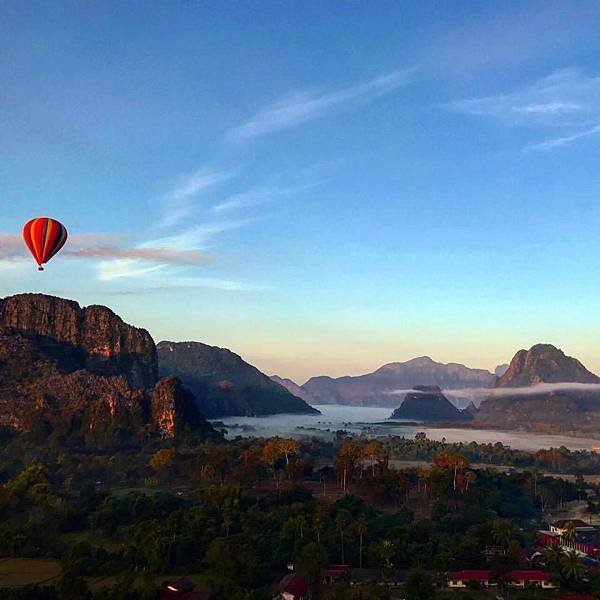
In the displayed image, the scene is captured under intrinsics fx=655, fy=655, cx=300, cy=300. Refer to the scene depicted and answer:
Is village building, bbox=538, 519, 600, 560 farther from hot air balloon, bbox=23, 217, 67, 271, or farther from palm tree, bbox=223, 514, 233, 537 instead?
hot air balloon, bbox=23, 217, 67, 271

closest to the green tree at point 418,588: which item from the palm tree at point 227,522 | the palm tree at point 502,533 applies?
the palm tree at point 502,533

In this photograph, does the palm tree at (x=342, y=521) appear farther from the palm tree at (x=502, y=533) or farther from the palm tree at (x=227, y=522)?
the palm tree at (x=502, y=533)

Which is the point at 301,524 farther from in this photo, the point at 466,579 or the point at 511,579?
the point at 511,579

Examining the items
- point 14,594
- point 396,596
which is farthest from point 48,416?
point 396,596

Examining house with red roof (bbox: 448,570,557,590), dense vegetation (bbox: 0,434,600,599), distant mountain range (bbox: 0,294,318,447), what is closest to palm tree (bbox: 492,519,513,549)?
dense vegetation (bbox: 0,434,600,599)

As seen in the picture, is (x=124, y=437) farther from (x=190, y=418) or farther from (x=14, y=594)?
(x=14, y=594)

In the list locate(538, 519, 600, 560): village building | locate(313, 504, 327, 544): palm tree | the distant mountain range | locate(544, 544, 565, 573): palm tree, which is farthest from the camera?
the distant mountain range

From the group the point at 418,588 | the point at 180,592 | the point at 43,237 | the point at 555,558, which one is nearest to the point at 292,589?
the point at 180,592
